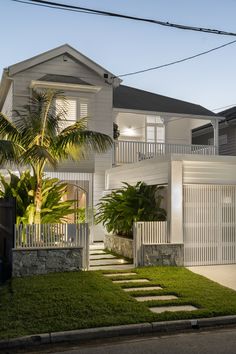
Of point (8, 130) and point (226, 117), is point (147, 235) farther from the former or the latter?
point (226, 117)

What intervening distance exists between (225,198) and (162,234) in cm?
215

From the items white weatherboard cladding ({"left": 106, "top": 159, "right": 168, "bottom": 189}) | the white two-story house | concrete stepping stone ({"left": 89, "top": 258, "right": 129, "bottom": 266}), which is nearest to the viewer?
the white two-story house

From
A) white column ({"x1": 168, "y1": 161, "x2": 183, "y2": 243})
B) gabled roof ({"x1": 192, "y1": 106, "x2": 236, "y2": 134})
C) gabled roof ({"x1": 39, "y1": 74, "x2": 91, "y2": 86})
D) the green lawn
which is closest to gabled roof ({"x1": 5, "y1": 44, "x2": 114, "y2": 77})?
gabled roof ({"x1": 39, "y1": 74, "x2": 91, "y2": 86})

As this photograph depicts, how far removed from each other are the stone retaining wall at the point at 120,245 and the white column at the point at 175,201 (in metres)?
1.55

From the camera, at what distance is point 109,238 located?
1467 centimetres

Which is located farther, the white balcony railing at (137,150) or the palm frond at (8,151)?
the white balcony railing at (137,150)

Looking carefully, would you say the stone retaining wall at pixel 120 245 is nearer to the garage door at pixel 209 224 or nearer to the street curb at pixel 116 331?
the garage door at pixel 209 224

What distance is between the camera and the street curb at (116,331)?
5984 mm

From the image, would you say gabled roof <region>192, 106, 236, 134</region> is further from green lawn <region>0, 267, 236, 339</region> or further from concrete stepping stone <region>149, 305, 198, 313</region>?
concrete stepping stone <region>149, 305, 198, 313</region>

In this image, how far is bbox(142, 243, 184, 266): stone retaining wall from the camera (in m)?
11.5

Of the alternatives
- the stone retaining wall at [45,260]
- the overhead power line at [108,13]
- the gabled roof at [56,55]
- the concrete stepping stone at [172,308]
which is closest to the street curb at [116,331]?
the concrete stepping stone at [172,308]

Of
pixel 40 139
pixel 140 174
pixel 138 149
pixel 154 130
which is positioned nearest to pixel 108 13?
pixel 40 139

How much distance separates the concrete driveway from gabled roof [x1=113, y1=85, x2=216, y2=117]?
954cm

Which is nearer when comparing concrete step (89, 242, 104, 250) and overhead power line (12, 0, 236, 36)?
overhead power line (12, 0, 236, 36)
